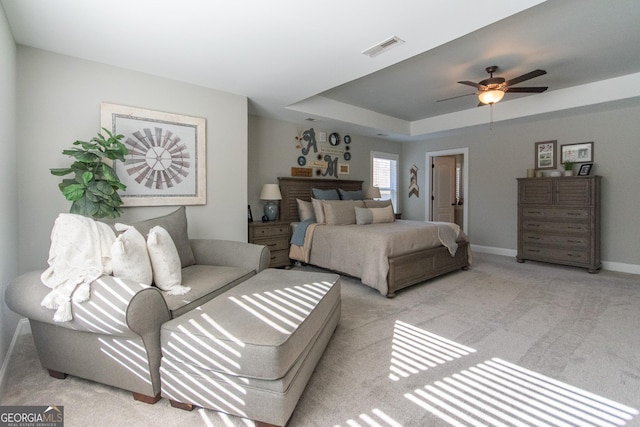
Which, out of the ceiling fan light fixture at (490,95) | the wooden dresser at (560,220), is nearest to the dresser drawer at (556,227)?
Result: the wooden dresser at (560,220)

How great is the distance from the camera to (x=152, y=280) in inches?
80.3

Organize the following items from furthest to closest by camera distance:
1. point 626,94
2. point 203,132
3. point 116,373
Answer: point 626,94
point 203,132
point 116,373

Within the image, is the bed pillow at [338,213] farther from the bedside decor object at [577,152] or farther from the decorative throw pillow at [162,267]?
the bedside decor object at [577,152]

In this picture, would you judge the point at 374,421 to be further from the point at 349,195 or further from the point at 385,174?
the point at 385,174

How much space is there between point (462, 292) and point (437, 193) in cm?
359

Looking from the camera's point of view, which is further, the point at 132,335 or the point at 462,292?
the point at 462,292

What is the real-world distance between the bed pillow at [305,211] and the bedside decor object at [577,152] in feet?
13.5

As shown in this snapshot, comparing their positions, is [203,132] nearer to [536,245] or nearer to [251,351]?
[251,351]

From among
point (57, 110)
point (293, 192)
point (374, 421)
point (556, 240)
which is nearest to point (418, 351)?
point (374, 421)

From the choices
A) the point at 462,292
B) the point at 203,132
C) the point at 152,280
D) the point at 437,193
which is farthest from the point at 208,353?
the point at 437,193

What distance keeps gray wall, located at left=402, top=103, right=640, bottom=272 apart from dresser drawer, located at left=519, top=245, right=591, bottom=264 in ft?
1.84

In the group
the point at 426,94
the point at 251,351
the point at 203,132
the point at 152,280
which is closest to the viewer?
the point at 251,351

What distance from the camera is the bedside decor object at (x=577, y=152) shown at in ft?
15.2

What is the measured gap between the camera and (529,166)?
5.23 m
